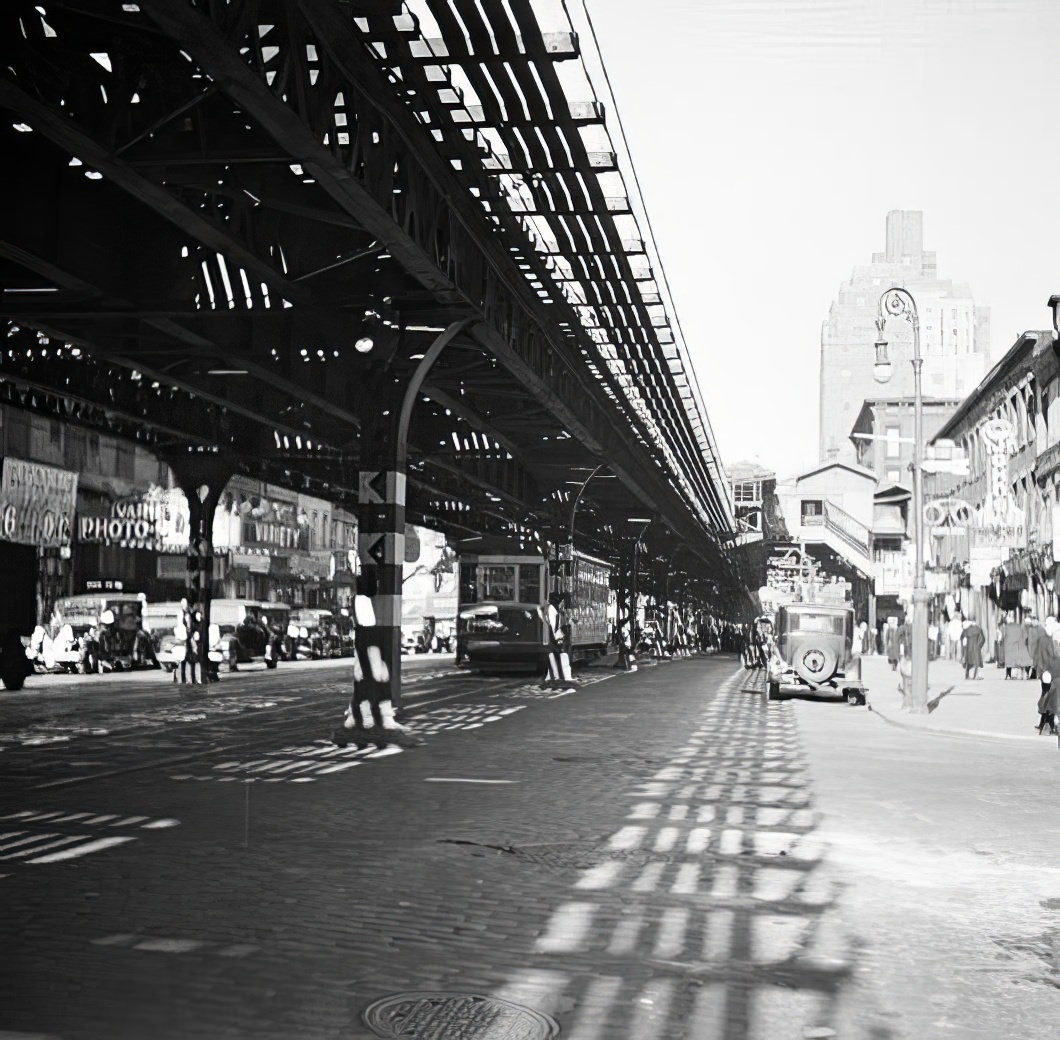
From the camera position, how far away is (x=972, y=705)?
33.5 m

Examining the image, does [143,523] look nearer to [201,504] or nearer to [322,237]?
[201,504]

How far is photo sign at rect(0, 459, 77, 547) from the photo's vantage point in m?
46.6

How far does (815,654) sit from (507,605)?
13424 millimetres

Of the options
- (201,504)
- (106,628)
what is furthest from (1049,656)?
(106,628)

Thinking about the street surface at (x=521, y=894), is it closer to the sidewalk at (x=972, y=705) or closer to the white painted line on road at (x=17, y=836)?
the white painted line on road at (x=17, y=836)

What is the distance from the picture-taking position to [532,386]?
86.1 feet

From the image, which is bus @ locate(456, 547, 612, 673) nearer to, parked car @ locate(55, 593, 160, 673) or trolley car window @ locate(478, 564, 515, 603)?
trolley car window @ locate(478, 564, 515, 603)

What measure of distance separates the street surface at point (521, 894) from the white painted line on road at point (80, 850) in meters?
0.04

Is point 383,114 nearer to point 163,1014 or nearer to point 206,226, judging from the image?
point 206,226

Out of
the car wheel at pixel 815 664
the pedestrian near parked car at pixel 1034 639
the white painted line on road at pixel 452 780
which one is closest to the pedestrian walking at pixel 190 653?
the car wheel at pixel 815 664

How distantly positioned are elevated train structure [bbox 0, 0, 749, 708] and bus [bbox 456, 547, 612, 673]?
13.2 meters

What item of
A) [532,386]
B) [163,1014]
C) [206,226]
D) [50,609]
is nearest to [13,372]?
[532,386]

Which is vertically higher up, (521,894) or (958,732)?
(958,732)

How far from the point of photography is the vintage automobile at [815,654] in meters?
36.9
